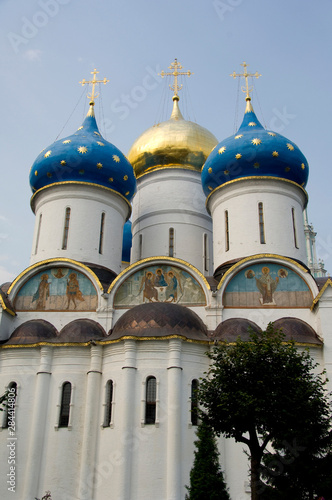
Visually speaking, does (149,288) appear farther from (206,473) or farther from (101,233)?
(206,473)

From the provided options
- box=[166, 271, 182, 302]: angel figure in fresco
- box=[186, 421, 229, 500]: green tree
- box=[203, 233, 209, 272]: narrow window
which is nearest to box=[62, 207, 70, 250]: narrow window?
box=[166, 271, 182, 302]: angel figure in fresco

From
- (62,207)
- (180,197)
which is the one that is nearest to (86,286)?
(62,207)

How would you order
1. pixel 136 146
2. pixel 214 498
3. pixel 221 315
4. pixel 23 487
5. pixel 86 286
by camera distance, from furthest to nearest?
pixel 136 146 → pixel 86 286 → pixel 221 315 → pixel 23 487 → pixel 214 498

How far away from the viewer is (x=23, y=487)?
11570mm

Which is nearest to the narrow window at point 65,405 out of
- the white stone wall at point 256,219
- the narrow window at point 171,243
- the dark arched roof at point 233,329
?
the dark arched roof at point 233,329

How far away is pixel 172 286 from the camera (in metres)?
13.8

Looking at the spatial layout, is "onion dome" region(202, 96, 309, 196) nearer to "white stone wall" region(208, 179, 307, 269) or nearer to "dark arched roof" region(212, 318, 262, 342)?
"white stone wall" region(208, 179, 307, 269)

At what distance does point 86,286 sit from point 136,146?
775 centimetres

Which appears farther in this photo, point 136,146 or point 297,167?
point 136,146

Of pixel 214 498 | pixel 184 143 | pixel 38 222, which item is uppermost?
pixel 184 143

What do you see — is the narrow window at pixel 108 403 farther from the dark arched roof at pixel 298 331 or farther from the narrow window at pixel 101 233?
the narrow window at pixel 101 233

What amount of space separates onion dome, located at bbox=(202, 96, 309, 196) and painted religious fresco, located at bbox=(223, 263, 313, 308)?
321 centimetres

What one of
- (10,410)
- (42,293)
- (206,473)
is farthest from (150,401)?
(42,293)

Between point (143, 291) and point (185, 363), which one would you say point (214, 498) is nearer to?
point (185, 363)
